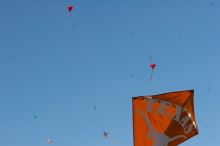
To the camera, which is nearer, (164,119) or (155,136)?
(155,136)

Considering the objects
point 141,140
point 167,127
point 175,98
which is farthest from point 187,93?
point 141,140

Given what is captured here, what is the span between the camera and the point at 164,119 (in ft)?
79.8

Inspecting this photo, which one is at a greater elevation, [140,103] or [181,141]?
[140,103]

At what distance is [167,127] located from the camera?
24.1m

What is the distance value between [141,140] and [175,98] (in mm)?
3066

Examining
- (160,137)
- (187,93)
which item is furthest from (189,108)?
(160,137)

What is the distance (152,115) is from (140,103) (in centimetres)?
96

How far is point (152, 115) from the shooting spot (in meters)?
24.1

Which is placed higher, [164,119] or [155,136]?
[164,119]

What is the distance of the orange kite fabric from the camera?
77.7 feet

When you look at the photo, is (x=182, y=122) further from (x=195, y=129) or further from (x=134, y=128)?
(x=134, y=128)

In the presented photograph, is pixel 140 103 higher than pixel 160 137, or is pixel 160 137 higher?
pixel 140 103

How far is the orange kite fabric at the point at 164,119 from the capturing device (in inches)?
932

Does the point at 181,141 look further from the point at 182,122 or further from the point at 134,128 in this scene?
the point at 134,128
